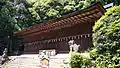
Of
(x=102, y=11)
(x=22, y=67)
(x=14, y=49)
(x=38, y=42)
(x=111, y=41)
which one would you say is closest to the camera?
(x=111, y=41)

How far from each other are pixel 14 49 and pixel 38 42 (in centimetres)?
726

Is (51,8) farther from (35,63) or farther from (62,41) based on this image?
(35,63)

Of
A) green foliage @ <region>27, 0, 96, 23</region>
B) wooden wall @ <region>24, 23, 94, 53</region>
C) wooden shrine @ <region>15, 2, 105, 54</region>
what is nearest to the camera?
wooden shrine @ <region>15, 2, 105, 54</region>

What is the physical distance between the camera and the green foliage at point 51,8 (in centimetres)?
2369

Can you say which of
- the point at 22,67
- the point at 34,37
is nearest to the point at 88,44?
the point at 22,67

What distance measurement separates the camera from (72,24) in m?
12.2

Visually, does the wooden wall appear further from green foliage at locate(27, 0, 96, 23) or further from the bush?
green foliage at locate(27, 0, 96, 23)

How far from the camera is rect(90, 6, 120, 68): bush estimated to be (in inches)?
253

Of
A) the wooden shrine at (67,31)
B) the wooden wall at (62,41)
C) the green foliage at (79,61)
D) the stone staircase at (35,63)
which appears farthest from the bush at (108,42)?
the wooden wall at (62,41)

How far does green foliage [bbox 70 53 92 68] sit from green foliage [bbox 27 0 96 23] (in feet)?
54.8

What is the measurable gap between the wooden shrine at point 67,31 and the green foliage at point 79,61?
2655 millimetres

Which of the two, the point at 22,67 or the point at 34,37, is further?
the point at 34,37

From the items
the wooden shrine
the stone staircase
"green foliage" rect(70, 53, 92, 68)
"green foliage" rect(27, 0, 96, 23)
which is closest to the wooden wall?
the wooden shrine

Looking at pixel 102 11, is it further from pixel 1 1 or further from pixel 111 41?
pixel 1 1
